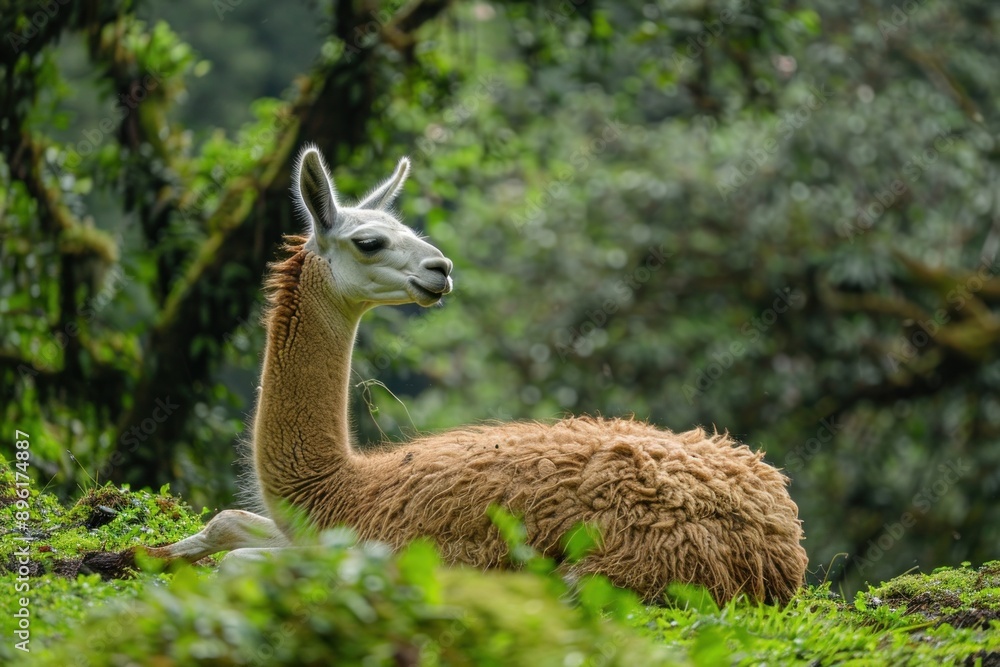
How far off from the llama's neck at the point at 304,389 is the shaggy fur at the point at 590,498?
11mm

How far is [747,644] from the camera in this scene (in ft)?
9.64

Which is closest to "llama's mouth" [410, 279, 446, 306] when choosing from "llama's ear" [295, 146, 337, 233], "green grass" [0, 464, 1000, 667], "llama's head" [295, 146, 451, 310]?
"llama's head" [295, 146, 451, 310]

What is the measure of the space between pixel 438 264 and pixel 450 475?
111 centimetres

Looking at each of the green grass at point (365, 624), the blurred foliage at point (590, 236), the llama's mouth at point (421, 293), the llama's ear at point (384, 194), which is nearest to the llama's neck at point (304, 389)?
the llama's mouth at point (421, 293)

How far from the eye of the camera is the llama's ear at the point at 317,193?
5.30m

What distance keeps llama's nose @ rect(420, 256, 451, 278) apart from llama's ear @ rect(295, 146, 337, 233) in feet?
1.57

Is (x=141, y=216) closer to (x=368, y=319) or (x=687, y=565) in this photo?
(x=368, y=319)

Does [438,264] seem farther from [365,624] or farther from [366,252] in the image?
[365,624]

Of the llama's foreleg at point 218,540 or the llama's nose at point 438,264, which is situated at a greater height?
the llama's nose at point 438,264

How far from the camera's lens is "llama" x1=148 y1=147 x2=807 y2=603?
13.5 feet

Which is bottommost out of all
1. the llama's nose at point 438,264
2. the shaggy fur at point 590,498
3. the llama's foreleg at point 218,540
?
the llama's foreleg at point 218,540

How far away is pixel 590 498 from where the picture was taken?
4137 millimetres

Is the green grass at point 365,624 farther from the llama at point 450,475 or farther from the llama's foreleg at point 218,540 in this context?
the llama's foreleg at point 218,540

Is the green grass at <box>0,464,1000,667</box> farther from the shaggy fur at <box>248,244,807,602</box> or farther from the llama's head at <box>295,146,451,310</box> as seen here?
the llama's head at <box>295,146,451,310</box>
